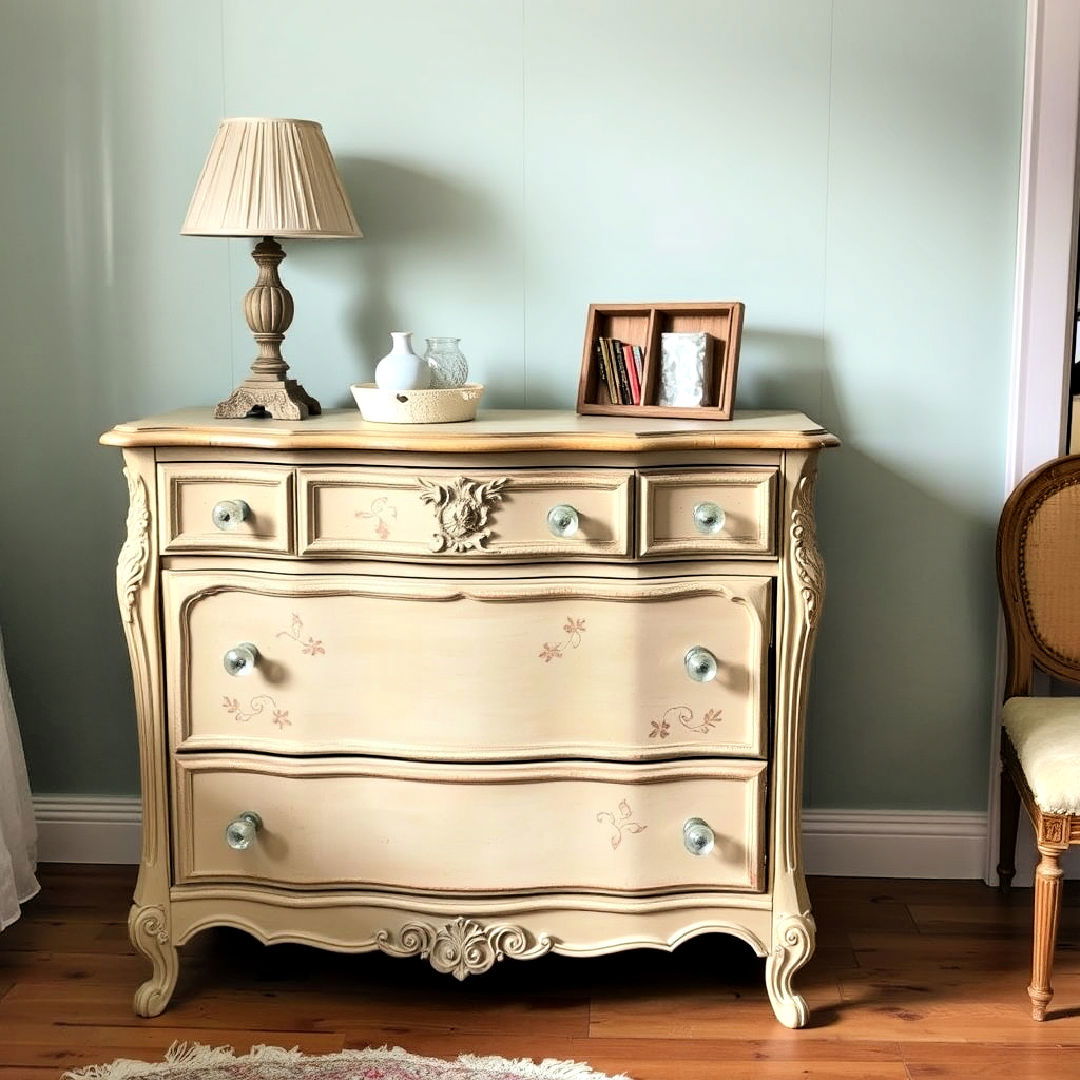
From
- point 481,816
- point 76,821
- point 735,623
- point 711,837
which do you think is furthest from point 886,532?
point 76,821

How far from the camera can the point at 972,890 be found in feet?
8.70

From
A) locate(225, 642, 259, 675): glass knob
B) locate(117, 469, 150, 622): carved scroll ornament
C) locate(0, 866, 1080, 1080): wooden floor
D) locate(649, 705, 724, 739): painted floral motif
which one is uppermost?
locate(117, 469, 150, 622): carved scroll ornament

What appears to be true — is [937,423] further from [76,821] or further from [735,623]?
[76,821]

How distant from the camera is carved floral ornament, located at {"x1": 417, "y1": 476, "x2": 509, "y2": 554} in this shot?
203 cm

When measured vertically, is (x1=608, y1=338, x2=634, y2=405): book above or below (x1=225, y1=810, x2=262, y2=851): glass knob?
above

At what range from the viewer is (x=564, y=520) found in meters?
2.03

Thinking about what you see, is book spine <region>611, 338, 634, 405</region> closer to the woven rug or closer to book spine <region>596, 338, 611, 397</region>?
book spine <region>596, 338, 611, 397</region>


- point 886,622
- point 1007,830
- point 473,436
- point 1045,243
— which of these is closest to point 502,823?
point 473,436

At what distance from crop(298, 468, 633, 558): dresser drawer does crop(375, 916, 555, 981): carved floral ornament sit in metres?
0.63

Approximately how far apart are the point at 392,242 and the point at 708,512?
37.6 inches

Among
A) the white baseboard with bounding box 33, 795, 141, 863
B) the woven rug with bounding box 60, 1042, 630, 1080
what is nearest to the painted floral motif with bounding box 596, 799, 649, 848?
the woven rug with bounding box 60, 1042, 630, 1080

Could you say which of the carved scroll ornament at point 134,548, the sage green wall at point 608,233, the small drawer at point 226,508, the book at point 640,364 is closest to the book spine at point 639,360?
the book at point 640,364

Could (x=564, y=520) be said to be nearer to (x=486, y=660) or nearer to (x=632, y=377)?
(x=486, y=660)

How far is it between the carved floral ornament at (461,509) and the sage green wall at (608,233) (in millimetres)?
597
